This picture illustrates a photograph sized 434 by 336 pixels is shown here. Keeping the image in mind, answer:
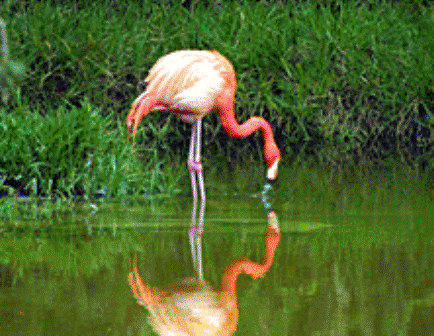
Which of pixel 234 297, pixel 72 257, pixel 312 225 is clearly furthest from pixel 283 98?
pixel 234 297

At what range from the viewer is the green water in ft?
12.9

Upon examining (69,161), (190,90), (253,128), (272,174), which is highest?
(190,90)

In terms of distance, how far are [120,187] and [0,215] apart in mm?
1096

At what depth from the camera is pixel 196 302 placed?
428 cm

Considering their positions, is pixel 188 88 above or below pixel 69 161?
above

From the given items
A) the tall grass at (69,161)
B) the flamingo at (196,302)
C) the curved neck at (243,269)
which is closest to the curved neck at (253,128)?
the tall grass at (69,161)

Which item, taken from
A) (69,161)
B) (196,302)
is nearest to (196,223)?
(69,161)

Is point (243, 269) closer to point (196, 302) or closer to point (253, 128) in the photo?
point (196, 302)

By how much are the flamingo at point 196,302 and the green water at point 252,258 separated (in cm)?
5

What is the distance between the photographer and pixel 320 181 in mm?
8820

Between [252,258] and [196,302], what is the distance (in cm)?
103

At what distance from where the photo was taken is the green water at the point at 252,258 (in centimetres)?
392

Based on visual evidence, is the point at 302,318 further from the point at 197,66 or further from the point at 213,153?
the point at 213,153

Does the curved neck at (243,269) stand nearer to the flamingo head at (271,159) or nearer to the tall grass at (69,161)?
the tall grass at (69,161)
